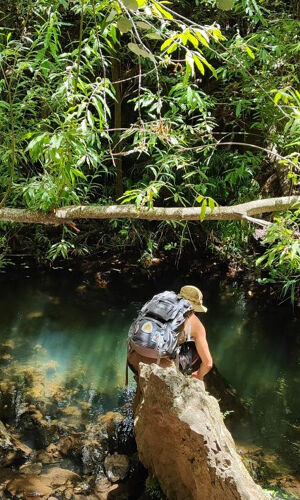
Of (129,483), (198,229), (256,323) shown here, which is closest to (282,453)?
(129,483)

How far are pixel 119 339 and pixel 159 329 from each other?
9.39 feet

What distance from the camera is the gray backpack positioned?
3.61 meters

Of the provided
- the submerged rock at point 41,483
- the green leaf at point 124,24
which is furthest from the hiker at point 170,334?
the green leaf at point 124,24

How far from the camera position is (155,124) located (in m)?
4.23

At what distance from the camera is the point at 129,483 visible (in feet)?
12.2

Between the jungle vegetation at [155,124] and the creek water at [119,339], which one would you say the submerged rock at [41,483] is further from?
the jungle vegetation at [155,124]

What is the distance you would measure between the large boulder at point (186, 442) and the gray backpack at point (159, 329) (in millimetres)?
165

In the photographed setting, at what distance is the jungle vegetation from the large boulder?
1241 millimetres

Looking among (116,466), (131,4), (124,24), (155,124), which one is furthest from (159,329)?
(131,4)

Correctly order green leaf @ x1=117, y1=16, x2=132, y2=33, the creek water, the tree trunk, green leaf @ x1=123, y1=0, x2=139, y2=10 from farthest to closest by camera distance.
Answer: the tree trunk < the creek water < green leaf @ x1=117, y1=16, x2=132, y2=33 < green leaf @ x1=123, y1=0, x2=139, y2=10

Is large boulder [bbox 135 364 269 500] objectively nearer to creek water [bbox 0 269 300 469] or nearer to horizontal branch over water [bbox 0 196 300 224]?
horizontal branch over water [bbox 0 196 300 224]

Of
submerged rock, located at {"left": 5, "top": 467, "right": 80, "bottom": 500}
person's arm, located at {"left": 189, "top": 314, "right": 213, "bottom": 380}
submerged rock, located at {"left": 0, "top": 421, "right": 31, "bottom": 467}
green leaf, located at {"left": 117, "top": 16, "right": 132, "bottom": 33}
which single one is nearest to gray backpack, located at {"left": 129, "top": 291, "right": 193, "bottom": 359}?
→ person's arm, located at {"left": 189, "top": 314, "right": 213, "bottom": 380}

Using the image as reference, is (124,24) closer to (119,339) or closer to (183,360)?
(183,360)

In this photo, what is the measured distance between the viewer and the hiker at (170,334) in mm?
3619
